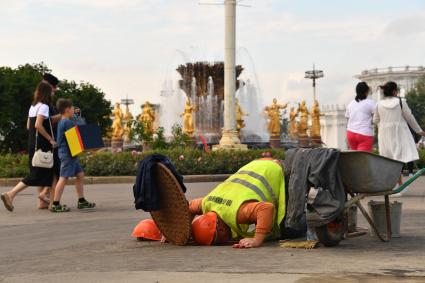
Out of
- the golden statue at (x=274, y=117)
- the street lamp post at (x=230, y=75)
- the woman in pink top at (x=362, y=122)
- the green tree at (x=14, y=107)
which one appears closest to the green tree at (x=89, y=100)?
the green tree at (x=14, y=107)

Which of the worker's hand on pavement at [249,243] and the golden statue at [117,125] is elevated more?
the golden statue at [117,125]

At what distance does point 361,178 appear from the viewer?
22.2ft

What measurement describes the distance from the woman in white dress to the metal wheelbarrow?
16.8 ft

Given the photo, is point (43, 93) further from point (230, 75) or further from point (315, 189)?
point (230, 75)

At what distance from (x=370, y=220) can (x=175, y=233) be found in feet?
5.51

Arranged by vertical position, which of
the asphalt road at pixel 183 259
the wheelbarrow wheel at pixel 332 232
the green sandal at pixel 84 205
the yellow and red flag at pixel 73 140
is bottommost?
the green sandal at pixel 84 205

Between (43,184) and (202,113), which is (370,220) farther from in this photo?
(202,113)

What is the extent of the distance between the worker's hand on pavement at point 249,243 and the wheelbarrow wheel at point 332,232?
0.49 meters

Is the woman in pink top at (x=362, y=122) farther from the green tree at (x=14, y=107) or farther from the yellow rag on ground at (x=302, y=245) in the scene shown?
Result: the green tree at (x=14, y=107)

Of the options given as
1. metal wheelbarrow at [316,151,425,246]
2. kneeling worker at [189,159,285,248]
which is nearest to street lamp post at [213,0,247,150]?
kneeling worker at [189,159,285,248]

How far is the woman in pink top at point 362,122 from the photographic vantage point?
12.5 m

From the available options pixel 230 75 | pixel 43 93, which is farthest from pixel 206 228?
pixel 230 75

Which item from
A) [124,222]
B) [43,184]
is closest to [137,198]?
[124,222]

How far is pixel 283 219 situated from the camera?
22.8 ft
